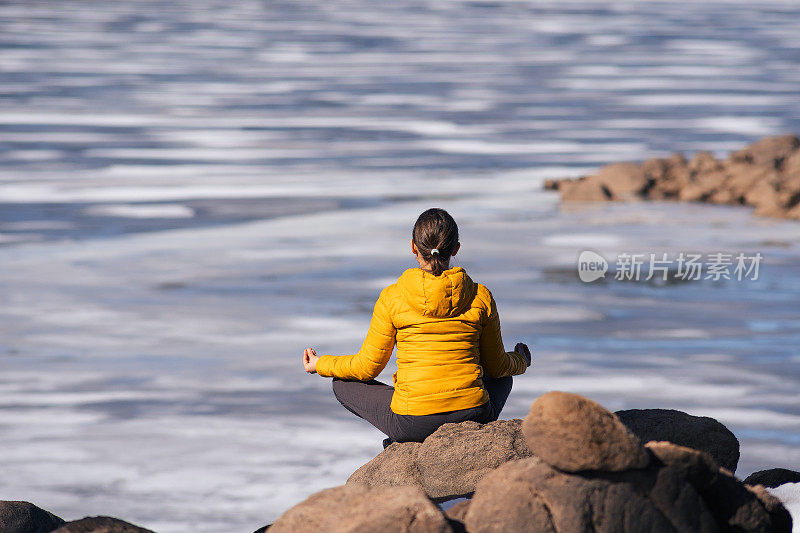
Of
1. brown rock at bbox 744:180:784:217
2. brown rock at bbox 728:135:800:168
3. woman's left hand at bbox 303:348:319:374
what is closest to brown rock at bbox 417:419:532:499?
woman's left hand at bbox 303:348:319:374

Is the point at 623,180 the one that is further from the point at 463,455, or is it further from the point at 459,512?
the point at 459,512

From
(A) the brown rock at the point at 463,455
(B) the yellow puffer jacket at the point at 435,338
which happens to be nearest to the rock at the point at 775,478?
(A) the brown rock at the point at 463,455

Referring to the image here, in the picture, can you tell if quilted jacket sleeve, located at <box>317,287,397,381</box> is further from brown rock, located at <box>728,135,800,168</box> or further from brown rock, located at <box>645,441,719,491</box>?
brown rock, located at <box>728,135,800,168</box>

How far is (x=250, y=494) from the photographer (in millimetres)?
4266

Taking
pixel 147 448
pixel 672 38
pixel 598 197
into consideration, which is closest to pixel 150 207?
pixel 598 197

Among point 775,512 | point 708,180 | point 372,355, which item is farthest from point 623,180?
point 775,512

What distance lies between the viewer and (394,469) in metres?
3.71

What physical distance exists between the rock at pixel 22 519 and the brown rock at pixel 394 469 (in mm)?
872

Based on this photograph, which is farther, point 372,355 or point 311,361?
point 311,361

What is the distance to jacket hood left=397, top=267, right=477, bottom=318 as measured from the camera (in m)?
3.53

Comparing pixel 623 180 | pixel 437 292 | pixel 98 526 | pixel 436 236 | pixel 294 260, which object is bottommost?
pixel 294 260

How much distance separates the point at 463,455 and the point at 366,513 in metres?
0.85

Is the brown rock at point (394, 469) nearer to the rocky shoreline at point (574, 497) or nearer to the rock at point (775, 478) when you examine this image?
the rocky shoreline at point (574, 497)

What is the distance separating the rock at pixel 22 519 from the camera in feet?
11.1
